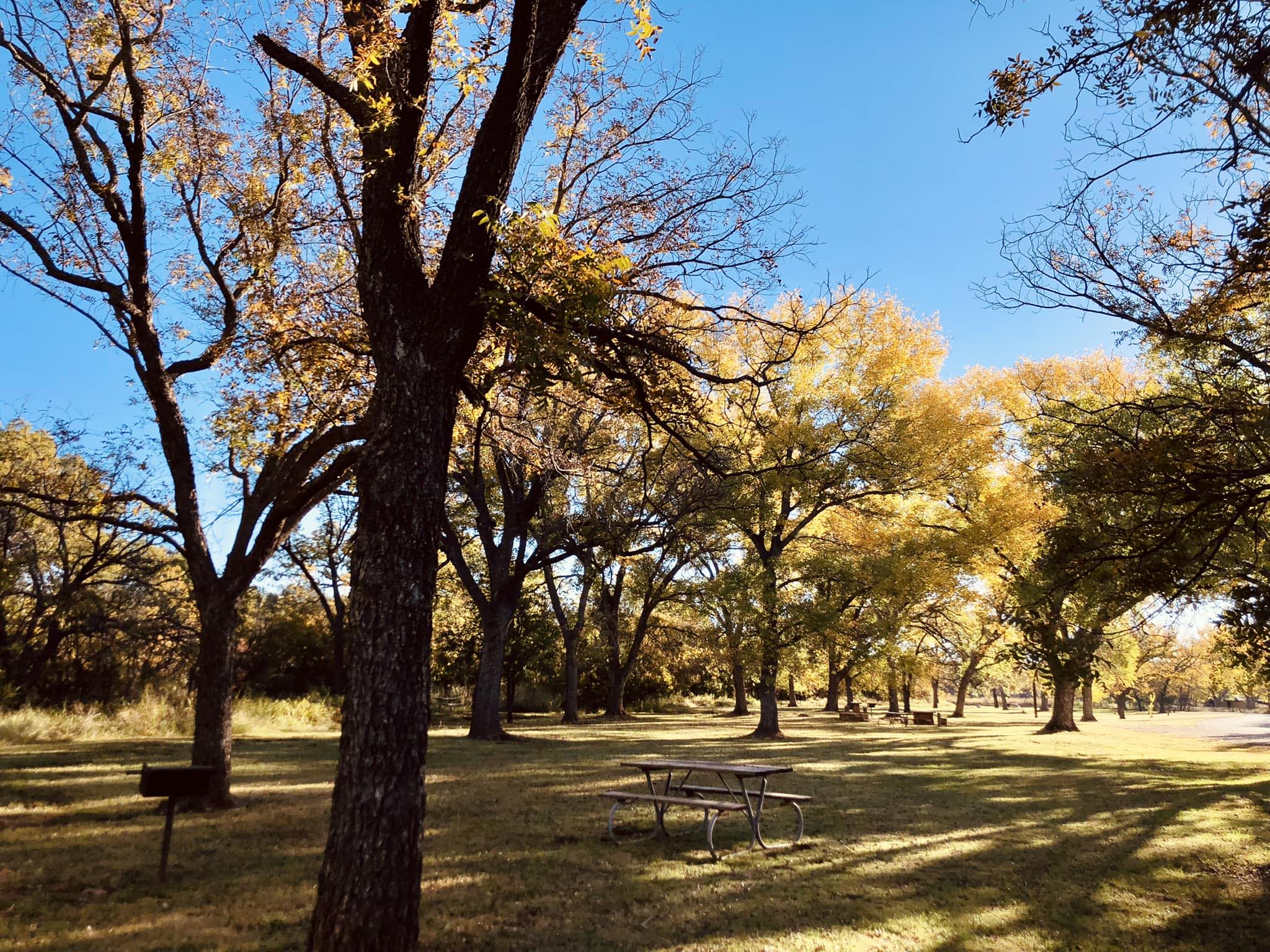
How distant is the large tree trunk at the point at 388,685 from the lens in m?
3.95

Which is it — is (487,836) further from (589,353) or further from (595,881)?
(589,353)

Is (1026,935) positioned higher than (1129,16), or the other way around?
(1129,16)

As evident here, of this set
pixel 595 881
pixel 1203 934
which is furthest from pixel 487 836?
pixel 1203 934

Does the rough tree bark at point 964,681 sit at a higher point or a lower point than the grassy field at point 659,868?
lower

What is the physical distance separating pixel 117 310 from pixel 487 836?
777 centimetres

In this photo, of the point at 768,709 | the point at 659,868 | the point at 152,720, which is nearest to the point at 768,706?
the point at 768,709

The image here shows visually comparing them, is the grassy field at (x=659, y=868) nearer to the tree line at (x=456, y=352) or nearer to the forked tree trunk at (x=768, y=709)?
the tree line at (x=456, y=352)

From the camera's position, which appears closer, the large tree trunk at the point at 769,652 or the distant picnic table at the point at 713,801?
the distant picnic table at the point at 713,801

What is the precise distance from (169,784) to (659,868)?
14.2ft

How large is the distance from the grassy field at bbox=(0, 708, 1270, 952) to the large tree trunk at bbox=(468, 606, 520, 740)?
19.8 feet

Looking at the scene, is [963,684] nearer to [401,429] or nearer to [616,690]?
[616,690]

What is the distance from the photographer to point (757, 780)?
1198 centimetres

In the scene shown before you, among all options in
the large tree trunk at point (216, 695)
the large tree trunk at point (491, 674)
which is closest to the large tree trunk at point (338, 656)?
the large tree trunk at point (491, 674)

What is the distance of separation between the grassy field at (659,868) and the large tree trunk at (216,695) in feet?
1.49
